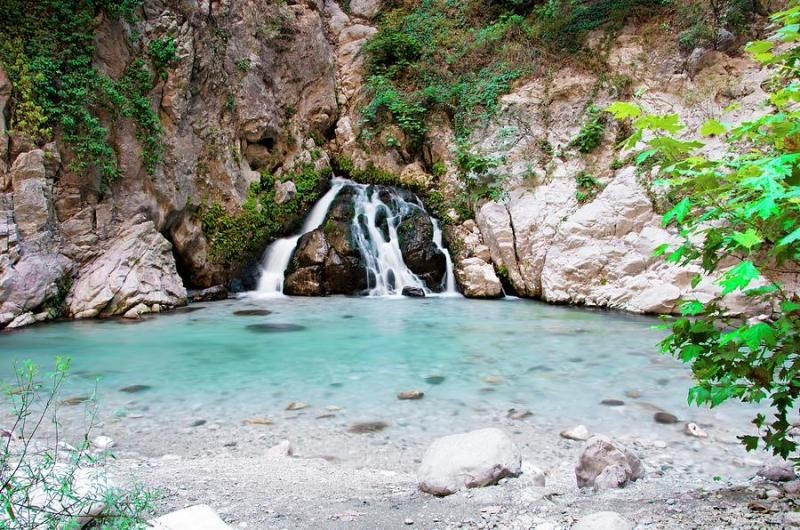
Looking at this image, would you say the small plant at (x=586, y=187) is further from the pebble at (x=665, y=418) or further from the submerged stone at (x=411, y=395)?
the submerged stone at (x=411, y=395)

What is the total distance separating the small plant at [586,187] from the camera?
10.8 metres

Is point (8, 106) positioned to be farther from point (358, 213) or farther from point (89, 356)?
point (358, 213)

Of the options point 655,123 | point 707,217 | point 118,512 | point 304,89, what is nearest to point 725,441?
point 707,217

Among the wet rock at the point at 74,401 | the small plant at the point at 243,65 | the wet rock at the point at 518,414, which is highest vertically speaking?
the small plant at the point at 243,65

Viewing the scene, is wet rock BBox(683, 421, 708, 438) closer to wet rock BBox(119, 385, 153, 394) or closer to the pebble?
the pebble

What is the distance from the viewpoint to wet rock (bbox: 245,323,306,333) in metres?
8.21

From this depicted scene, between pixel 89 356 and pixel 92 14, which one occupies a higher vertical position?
pixel 92 14

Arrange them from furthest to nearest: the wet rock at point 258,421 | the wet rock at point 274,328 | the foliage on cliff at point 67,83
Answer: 1. the foliage on cliff at point 67,83
2. the wet rock at point 274,328
3. the wet rock at point 258,421

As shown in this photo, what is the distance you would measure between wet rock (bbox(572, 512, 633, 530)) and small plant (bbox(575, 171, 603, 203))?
32.2 feet

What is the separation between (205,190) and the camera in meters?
11.8

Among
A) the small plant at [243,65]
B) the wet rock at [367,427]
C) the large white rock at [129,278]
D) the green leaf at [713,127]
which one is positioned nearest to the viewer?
the green leaf at [713,127]

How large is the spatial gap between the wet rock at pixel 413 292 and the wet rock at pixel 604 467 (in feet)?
29.1

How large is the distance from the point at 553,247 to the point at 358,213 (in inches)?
200

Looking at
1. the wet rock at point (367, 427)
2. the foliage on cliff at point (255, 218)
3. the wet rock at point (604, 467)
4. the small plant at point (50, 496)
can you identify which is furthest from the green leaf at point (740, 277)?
the foliage on cliff at point (255, 218)
